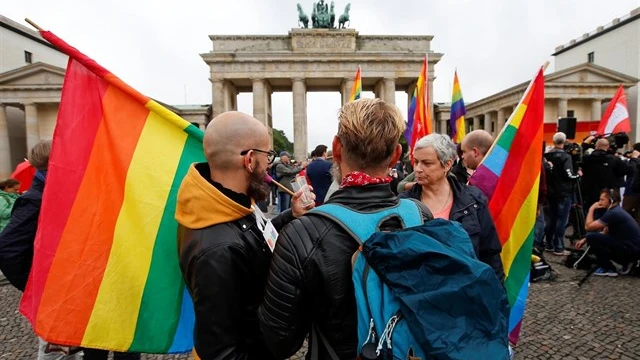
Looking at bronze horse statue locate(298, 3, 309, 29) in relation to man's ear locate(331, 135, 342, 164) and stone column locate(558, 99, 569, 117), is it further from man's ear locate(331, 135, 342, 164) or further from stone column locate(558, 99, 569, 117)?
man's ear locate(331, 135, 342, 164)

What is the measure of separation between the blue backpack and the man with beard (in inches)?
18.3

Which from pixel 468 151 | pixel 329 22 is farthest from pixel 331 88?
pixel 468 151

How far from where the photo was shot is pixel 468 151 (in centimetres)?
333

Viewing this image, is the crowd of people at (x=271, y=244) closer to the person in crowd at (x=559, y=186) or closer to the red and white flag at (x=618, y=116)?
the person in crowd at (x=559, y=186)

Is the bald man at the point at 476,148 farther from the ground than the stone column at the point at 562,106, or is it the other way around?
the stone column at the point at 562,106

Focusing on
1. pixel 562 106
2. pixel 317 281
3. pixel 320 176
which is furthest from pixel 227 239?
pixel 562 106

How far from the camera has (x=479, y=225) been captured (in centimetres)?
242

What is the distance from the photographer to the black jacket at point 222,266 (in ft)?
4.17

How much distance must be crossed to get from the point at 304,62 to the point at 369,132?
3575 cm

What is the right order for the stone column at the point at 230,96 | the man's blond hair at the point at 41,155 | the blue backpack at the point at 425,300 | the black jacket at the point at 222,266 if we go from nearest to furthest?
the blue backpack at the point at 425,300, the black jacket at the point at 222,266, the man's blond hair at the point at 41,155, the stone column at the point at 230,96

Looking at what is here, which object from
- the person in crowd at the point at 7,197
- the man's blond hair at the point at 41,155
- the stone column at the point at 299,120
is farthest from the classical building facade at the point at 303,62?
the man's blond hair at the point at 41,155

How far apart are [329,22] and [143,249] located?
4247 cm

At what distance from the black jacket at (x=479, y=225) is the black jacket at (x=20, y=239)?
9.02ft

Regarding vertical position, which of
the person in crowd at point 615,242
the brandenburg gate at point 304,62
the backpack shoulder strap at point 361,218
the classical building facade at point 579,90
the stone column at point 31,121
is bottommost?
the person in crowd at point 615,242
